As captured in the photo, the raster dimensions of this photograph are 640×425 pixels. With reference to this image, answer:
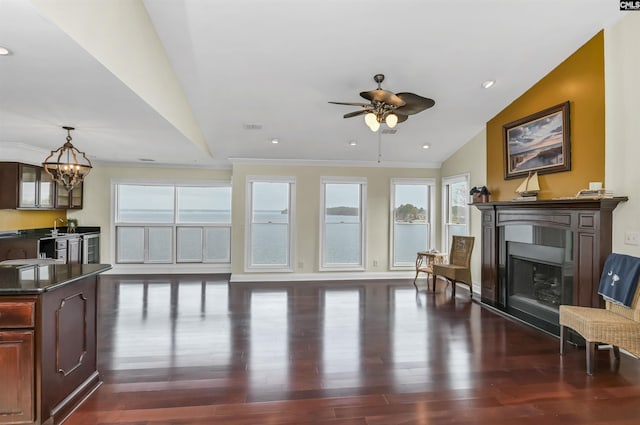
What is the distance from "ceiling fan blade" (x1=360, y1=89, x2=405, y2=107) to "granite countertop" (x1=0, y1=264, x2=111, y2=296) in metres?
2.66

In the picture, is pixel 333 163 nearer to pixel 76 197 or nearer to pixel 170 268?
pixel 170 268

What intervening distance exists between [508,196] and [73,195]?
7.82m

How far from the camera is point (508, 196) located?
194 inches

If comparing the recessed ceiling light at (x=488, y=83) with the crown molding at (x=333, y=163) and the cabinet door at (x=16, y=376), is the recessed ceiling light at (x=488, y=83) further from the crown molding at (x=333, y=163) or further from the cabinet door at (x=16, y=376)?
the cabinet door at (x=16, y=376)

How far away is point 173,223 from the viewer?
7270mm

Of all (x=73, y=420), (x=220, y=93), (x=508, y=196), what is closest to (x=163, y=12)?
(x=220, y=93)

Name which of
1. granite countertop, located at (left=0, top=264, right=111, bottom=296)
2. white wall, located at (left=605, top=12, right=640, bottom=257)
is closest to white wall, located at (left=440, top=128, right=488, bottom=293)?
white wall, located at (left=605, top=12, right=640, bottom=257)

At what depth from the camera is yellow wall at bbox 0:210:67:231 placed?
543 cm

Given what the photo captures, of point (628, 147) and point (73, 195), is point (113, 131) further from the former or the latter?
point (628, 147)

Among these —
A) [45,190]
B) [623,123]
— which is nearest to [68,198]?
[45,190]

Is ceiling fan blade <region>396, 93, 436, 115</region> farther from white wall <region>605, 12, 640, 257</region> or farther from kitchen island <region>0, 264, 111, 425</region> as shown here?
kitchen island <region>0, 264, 111, 425</region>

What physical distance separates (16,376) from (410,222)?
626 cm

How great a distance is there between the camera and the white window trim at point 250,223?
6.62m

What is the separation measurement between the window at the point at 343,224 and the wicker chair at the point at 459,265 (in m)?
1.70
